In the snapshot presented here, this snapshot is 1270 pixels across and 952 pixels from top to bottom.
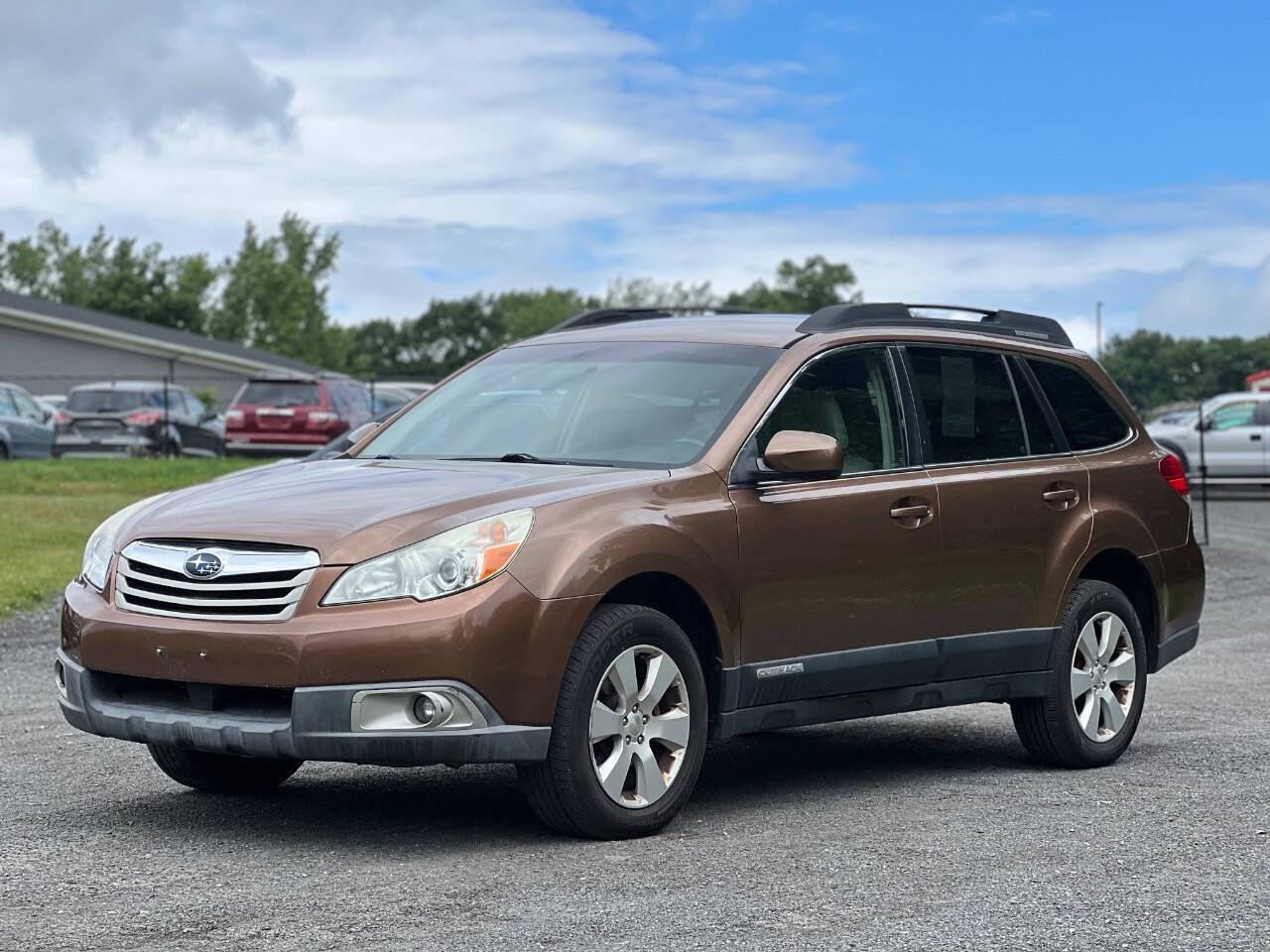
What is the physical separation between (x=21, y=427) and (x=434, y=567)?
28845 mm

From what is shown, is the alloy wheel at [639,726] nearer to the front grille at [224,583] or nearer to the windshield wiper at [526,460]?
Answer: the windshield wiper at [526,460]

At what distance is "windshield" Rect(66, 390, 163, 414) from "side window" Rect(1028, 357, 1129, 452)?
28.2 meters

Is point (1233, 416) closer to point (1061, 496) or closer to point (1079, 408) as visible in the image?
point (1079, 408)

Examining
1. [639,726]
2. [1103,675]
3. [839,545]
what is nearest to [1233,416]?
[1103,675]

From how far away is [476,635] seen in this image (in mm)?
5844

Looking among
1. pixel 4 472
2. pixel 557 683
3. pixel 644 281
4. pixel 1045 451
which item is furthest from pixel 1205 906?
pixel 644 281

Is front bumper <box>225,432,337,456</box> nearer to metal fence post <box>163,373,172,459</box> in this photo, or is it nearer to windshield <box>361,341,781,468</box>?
metal fence post <box>163,373,172,459</box>

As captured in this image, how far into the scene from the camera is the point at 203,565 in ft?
19.8

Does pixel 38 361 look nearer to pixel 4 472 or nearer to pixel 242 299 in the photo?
pixel 4 472

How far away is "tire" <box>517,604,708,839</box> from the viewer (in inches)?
238

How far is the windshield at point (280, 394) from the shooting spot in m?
32.8

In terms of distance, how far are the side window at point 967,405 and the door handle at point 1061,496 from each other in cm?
19

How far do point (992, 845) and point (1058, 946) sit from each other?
1.32 meters

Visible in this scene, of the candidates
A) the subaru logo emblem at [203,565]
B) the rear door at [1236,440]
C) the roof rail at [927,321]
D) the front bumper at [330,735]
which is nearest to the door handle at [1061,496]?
the roof rail at [927,321]
